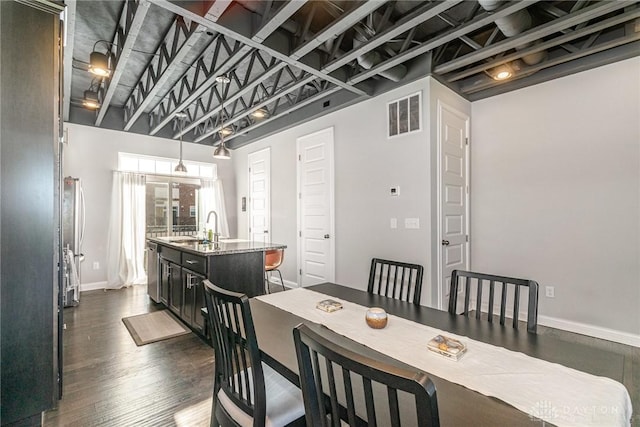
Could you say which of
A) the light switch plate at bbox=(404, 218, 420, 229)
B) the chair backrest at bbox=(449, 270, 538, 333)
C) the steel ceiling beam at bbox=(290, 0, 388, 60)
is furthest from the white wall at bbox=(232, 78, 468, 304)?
the chair backrest at bbox=(449, 270, 538, 333)

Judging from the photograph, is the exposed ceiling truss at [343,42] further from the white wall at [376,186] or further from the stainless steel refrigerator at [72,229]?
the stainless steel refrigerator at [72,229]

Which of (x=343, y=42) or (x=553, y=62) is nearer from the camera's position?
(x=553, y=62)

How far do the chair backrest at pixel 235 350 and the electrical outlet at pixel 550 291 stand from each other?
3511 mm

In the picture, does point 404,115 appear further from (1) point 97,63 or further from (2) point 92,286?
(2) point 92,286

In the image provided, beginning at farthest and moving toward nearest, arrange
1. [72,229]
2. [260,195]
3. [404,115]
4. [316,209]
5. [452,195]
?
[260,195]
[316,209]
[72,229]
[452,195]
[404,115]

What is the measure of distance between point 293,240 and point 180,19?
3338 mm

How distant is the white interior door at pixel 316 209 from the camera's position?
436cm

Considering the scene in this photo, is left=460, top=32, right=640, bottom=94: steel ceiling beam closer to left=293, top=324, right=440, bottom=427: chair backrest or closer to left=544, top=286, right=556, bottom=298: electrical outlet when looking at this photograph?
left=544, top=286, right=556, bottom=298: electrical outlet

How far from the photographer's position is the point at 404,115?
344cm

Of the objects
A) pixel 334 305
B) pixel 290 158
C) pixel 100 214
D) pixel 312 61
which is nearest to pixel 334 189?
pixel 290 158

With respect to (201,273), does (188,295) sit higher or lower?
lower

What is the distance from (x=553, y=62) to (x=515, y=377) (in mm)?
3327

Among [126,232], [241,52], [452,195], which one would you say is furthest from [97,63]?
[452,195]

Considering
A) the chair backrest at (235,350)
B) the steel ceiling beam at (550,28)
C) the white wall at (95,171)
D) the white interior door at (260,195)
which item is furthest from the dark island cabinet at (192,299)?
the steel ceiling beam at (550,28)
